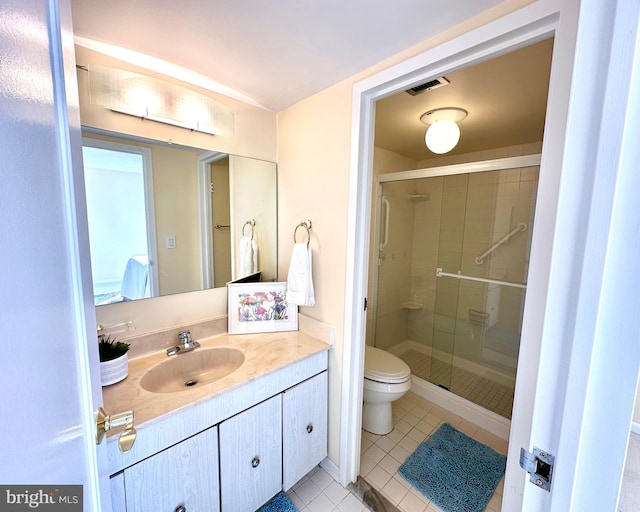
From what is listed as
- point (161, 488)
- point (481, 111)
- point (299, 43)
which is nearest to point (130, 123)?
point (299, 43)

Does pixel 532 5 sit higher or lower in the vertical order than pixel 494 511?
higher

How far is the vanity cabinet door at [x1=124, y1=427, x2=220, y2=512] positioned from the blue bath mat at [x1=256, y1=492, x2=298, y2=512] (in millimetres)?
365

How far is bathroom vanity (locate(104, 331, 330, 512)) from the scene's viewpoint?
899 mm

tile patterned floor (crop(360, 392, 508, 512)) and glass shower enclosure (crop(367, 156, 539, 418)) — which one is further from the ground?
glass shower enclosure (crop(367, 156, 539, 418))

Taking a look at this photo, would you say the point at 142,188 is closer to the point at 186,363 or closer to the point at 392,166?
the point at 186,363

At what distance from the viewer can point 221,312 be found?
160 centimetres

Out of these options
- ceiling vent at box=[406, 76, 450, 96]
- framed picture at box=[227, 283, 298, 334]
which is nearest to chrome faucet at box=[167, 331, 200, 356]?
framed picture at box=[227, 283, 298, 334]

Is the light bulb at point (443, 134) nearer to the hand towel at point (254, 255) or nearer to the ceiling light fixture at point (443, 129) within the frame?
the ceiling light fixture at point (443, 129)

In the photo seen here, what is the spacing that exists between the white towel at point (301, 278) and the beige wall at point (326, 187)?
62 mm

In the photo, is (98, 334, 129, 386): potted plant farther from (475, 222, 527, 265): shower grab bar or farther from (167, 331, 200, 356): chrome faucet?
(475, 222, 527, 265): shower grab bar

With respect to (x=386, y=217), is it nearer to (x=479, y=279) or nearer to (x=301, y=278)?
(x=479, y=279)

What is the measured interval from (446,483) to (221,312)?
64.3 inches

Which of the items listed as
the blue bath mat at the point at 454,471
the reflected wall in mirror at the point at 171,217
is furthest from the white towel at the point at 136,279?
the blue bath mat at the point at 454,471

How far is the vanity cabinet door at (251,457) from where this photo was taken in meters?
1.10
